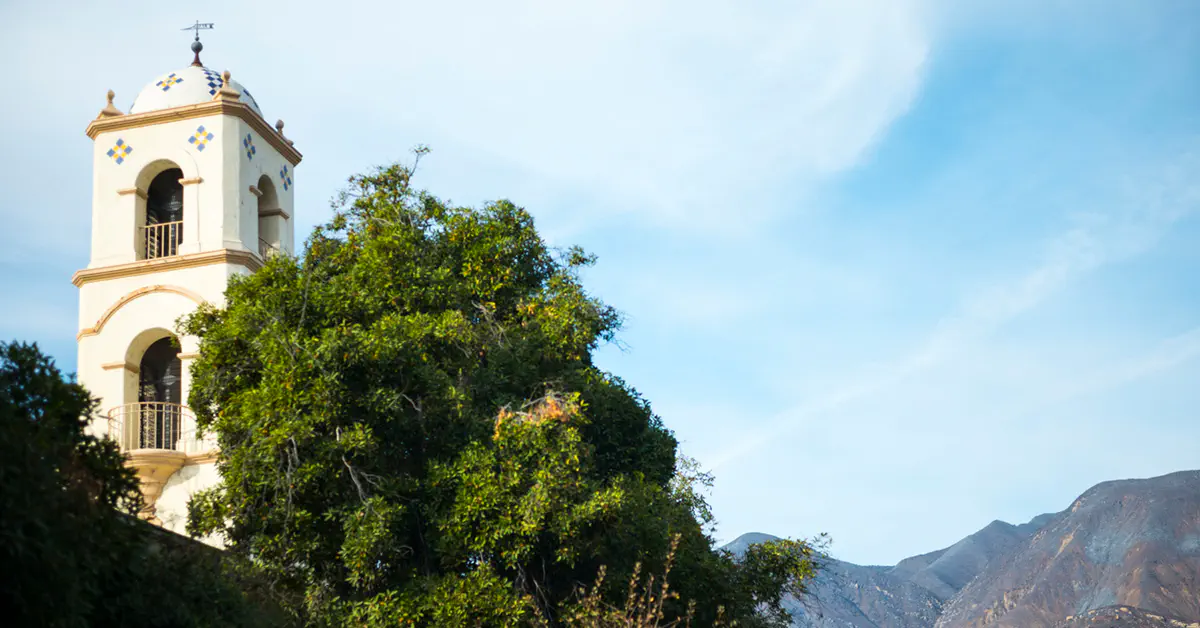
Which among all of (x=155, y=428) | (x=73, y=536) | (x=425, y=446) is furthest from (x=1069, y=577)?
(x=73, y=536)

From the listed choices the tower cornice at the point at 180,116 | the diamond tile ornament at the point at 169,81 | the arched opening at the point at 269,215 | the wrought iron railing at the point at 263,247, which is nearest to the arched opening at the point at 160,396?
the wrought iron railing at the point at 263,247

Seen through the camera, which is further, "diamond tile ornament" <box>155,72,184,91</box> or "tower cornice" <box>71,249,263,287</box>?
"diamond tile ornament" <box>155,72,184,91</box>

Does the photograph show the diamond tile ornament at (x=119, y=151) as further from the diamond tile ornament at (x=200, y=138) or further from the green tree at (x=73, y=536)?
the green tree at (x=73, y=536)

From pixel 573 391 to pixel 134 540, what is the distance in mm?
8620

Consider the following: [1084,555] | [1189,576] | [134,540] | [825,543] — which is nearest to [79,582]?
[134,540]

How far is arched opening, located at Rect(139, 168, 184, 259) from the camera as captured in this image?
21.1 metres

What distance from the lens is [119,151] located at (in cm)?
2133

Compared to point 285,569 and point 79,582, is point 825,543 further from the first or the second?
point 79,582

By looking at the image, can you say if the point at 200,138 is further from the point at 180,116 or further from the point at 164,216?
the point at 164,216

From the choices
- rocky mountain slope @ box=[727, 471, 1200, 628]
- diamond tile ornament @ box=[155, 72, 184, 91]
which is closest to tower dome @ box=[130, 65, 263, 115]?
diamond tile ornament @ box=[155, 72, 184, 91]

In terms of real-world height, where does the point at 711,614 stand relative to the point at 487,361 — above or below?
below

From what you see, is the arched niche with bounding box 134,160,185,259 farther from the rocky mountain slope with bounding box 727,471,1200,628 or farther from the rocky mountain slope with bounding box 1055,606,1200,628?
the rocky mountain slope with bounding box 1055,606,1200,628

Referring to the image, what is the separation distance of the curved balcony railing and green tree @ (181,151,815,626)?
2.76 metres

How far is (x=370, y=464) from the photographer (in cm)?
1530
